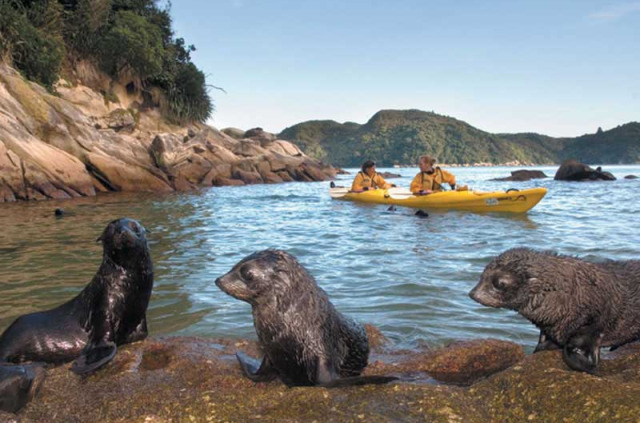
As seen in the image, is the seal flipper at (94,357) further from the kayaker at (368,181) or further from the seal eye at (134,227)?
the kayaker at (368,181)

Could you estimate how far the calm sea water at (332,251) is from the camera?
5875mm

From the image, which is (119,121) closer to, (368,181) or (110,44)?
(110,44)

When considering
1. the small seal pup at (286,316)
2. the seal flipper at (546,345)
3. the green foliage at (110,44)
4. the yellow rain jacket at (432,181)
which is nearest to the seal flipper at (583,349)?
the seal flipper at (546,345)

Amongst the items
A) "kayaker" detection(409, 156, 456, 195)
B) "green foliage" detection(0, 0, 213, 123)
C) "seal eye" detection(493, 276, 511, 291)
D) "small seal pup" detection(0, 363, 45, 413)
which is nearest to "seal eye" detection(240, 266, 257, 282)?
"small seal pup" detection(0, 363, 45, 413)

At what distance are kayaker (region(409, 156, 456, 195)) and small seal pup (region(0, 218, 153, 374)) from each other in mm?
14033

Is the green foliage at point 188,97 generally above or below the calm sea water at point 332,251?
above

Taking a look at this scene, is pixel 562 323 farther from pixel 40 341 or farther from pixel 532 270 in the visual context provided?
pixel 40 341

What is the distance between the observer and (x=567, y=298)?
3.19 meters

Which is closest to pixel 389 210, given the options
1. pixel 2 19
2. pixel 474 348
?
pixel 474 348

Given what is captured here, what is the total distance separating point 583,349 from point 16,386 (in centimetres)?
339

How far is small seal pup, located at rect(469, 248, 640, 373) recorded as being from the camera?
3.19 meters

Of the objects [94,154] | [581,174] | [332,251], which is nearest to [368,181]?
[332,251]

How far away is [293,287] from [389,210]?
14.2 meters

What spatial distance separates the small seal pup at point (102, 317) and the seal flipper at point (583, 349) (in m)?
3.18
